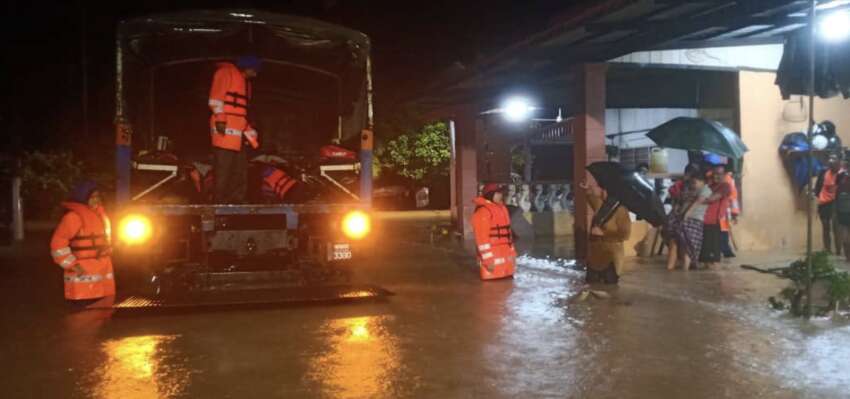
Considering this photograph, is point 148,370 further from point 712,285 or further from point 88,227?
point 712,285

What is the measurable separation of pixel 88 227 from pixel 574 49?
6829 mm

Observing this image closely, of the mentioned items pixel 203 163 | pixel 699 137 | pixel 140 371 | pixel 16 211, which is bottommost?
pixel 140 371

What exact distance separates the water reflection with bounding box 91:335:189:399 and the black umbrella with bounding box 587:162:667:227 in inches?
211

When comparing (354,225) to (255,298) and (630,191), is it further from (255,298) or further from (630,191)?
(630,191)

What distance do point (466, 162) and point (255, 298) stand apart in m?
9.88

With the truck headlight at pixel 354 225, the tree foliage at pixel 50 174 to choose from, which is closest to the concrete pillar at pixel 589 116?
the truck headlight at pixel 354 225

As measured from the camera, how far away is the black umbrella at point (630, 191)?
30.2 feet

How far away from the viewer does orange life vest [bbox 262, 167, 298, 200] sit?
29.7ft

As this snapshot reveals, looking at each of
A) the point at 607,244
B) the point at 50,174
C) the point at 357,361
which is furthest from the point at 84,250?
the point at 50,174

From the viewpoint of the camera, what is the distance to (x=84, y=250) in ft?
26.4

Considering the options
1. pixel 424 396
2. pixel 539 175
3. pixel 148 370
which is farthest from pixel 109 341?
pixel 539 175

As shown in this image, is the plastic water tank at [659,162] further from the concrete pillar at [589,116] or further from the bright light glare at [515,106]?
the bright light glare at [515,106]

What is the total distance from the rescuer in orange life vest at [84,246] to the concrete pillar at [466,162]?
9.75 m

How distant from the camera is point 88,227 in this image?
802 centimetres
